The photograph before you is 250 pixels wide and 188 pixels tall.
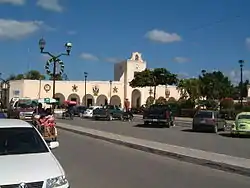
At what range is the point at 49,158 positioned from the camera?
690 centimetres

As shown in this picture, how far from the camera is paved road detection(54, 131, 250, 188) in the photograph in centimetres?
974

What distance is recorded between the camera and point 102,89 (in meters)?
102

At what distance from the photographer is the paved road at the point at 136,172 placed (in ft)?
32.0

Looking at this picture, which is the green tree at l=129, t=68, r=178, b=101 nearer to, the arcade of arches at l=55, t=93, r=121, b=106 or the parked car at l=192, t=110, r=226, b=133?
the arcade of arches at l=55, t=93, r=121, b=106

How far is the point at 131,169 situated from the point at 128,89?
9359 centimetres

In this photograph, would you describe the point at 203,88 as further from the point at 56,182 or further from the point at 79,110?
the point at 56,182

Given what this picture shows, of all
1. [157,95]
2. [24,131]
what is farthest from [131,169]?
[157,95]

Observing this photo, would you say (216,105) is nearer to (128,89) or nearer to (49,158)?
(128,89)

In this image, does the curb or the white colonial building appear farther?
the white colonial building

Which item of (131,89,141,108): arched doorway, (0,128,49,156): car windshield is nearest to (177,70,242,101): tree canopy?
A: (131,89,141,108): arched doorway

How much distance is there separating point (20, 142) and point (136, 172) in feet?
15.0

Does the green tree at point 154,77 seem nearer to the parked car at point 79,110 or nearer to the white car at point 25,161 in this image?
the parked car at point 79,110

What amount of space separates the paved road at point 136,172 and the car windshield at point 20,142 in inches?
77.5

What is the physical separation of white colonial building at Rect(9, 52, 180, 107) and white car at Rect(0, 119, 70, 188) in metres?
87.7
